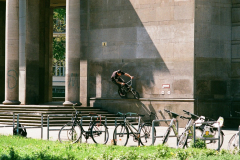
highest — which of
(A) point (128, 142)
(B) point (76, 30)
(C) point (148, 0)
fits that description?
(C) point (148, 0)

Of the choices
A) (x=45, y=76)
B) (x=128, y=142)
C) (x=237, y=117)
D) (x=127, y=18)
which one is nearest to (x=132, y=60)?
(x=127, y=18)

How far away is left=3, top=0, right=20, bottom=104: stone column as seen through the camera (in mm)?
29328

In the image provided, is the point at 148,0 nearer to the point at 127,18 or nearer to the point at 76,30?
the point at 127,18

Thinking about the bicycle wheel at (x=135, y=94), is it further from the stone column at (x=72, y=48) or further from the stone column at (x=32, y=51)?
the stone column at (x=32, y=51)

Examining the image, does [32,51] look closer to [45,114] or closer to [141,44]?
[45,114]

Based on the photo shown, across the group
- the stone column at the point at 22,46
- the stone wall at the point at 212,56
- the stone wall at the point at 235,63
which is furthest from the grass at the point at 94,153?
the stone column at the point at 22,46

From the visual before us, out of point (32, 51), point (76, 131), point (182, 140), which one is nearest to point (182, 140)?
point (182, 140)

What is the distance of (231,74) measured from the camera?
27797mm

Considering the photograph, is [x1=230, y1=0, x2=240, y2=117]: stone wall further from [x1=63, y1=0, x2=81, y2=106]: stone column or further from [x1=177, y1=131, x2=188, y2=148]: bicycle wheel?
[x1=177, y1=131, x2=188, y2=148]: bicycle wheel

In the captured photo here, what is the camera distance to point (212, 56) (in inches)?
1069

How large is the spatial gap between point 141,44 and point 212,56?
438cm

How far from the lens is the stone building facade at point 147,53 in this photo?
88.1ft

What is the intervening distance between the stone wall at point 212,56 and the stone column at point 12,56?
1151 cm

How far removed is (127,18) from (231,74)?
7.32 m
